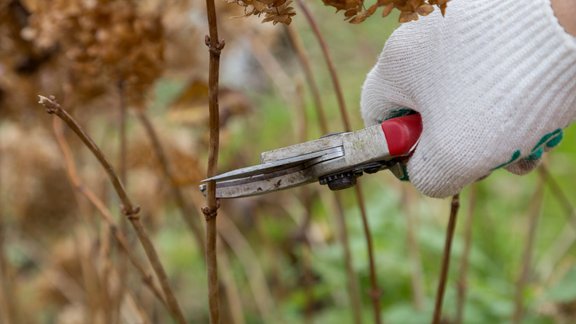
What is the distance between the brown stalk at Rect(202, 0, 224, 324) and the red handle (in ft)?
0.41

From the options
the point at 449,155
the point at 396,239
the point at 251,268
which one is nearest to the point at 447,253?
the point at 449,155

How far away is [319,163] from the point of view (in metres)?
0.52

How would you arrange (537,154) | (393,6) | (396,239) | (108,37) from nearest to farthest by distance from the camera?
(393,6)
(537,154)
(108,37)
(396,239)

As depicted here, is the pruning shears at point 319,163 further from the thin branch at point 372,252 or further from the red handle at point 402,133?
the thin branch at point 372,252

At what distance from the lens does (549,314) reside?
116 centimetres

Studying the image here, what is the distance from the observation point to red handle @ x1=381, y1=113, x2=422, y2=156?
543mm

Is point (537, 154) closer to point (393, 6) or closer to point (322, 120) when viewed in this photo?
point (393, 6)

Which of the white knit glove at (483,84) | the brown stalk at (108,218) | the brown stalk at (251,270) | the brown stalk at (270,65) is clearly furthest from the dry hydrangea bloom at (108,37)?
the brown stalk at (251,270)

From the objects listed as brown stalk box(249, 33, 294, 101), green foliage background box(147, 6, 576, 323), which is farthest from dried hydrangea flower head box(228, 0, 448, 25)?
brown stalk box(249, 33, 294, 101)

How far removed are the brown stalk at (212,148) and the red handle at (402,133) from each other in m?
0.12

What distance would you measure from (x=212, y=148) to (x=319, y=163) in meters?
0.08

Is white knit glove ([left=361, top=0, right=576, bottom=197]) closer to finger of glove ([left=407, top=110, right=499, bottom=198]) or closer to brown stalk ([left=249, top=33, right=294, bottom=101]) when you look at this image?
finger of glove ([left=407, top=110, right=499, bottom=198])

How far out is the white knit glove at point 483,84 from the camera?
539 mm

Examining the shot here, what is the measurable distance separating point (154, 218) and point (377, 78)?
0.94m
